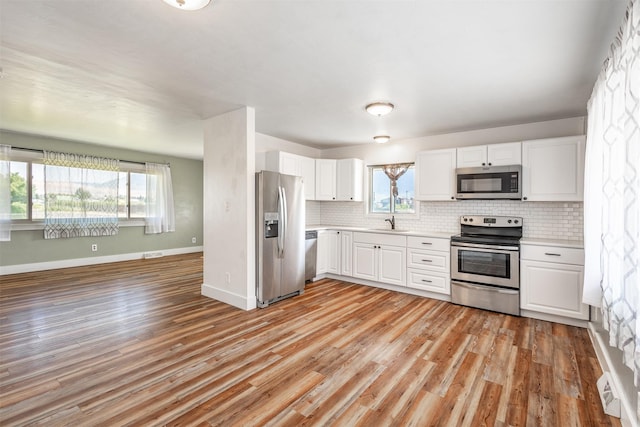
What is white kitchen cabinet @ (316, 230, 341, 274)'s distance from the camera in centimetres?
528

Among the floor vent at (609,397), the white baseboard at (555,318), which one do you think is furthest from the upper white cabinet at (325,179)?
the floor vent at (609,397)

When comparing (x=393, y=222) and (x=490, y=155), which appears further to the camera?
(x=393, y=222)

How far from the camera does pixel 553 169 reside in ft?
12.4

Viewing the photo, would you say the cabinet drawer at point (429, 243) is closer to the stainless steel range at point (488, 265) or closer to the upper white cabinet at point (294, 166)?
the stainless steel range at point (488, 265)

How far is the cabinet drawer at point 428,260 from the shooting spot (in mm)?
4262

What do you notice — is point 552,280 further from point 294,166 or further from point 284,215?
point 294,166

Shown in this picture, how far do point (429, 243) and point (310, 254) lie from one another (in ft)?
6.01

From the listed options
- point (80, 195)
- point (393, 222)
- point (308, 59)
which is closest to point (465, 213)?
point (393, 222)

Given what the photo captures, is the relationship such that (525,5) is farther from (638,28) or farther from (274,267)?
(274,267)

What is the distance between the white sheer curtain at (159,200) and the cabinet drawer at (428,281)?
609 cm

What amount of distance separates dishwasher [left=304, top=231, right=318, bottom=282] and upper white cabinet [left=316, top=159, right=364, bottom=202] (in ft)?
2.77

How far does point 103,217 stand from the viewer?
6.63 metres

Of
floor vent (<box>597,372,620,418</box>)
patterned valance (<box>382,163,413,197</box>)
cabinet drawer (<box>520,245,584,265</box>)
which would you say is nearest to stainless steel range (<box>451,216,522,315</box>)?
cabinet drawer (<box>520,245,584,265</box>)

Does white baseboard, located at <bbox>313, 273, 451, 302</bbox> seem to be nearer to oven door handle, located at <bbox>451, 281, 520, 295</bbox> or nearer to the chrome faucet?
oven door handle, located at <bbox>451, 281, 520, 295</bbox>
